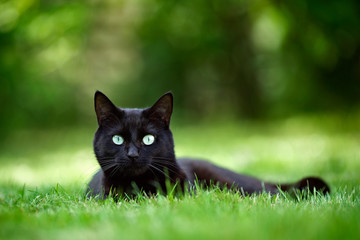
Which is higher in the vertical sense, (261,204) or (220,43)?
(220,43)

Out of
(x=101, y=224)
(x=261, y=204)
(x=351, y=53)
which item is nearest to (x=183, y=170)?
(x=261, y=204)

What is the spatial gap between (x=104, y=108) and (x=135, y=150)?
0.42m

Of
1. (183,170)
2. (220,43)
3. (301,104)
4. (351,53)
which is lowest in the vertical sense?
(183,170)

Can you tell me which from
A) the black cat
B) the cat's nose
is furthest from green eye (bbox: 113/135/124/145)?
the cat's nose

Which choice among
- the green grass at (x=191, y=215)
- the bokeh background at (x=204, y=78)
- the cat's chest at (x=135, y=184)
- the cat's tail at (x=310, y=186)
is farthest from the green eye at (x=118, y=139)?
the bokeh background at (x=204, y=78)

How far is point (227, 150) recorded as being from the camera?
657 centimetres

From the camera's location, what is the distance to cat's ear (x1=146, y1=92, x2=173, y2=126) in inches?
114

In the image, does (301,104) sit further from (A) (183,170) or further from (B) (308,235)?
(B) (308,235)

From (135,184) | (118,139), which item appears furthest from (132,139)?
(135,184)

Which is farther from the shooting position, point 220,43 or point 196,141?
point 220,43

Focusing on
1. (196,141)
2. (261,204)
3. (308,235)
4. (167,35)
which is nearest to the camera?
(308,235)

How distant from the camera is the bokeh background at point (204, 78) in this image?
676 cm

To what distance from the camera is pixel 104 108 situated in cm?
285

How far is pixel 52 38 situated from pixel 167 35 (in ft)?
14.3
